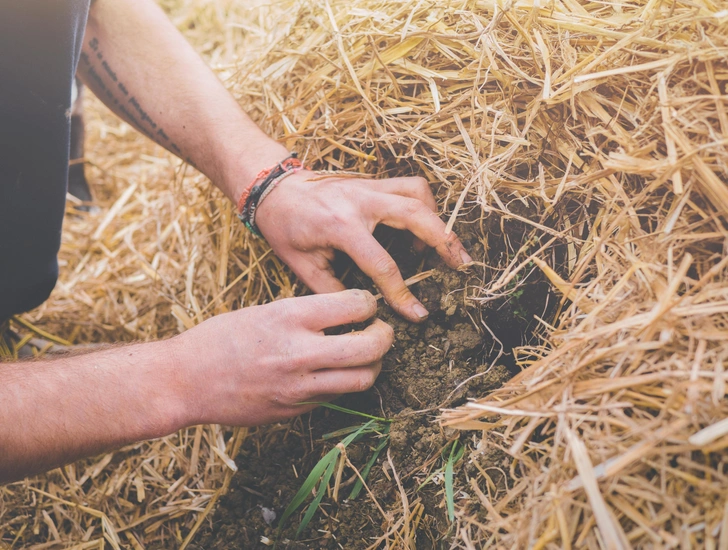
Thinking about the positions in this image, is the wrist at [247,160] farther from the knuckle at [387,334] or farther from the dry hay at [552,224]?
the knuckle at [387,334]

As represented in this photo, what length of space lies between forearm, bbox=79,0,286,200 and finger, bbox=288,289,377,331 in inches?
19.3

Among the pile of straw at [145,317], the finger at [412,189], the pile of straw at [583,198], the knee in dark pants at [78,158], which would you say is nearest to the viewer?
the pile of straw at [583,198]

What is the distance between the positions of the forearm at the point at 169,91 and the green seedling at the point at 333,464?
2.32 ft

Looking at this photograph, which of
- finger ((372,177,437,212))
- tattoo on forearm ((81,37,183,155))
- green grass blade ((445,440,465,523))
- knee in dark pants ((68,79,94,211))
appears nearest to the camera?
green grass blade ((445,440,465,523))

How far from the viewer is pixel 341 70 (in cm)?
142

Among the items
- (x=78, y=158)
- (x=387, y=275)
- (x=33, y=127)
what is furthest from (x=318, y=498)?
(x=78, y=158)

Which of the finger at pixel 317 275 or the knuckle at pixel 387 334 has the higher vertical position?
the finger at pixel 317 275

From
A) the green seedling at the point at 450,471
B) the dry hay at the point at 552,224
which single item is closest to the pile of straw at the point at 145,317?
the dry hay at the point at 552,224

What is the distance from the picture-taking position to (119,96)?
1.66 m

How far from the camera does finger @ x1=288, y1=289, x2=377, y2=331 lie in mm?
1114

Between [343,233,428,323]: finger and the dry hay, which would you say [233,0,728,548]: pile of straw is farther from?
[343,233,428,323]: finger

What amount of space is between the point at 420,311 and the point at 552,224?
357mm

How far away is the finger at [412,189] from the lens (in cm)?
126

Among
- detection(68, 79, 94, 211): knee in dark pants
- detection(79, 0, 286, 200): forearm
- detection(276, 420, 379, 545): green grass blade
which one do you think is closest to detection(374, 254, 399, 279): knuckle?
detection(276, 420, 379, 545): green grass blade
